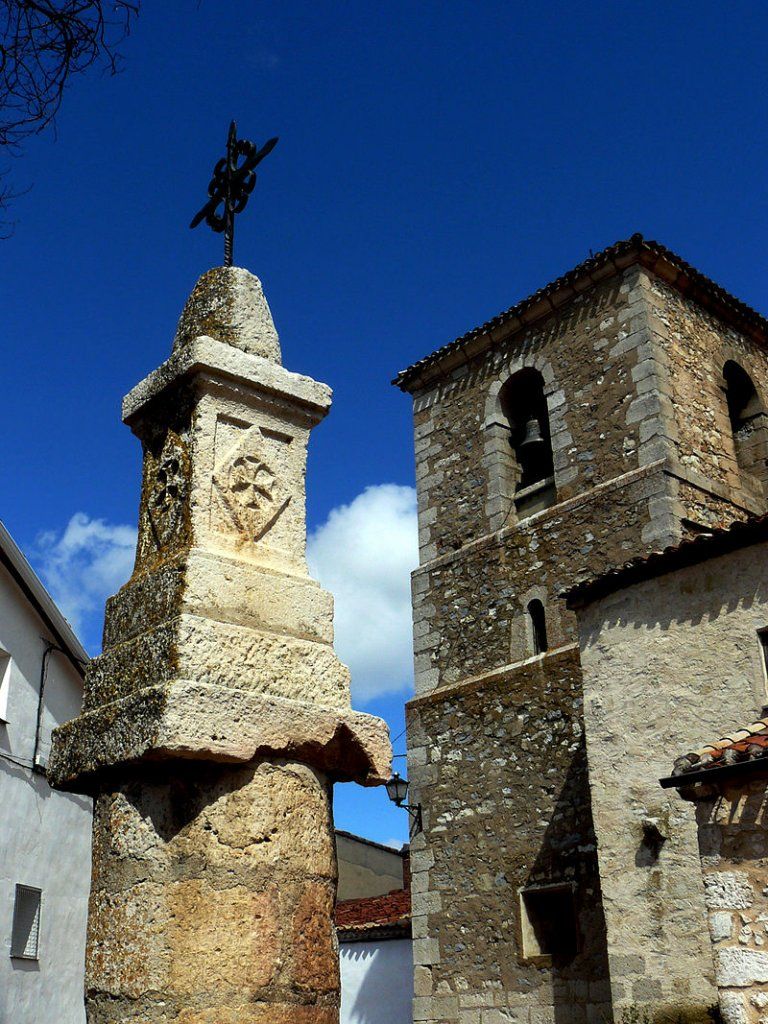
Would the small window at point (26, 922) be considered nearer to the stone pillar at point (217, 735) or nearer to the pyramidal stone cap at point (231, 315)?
the stone pillar at point (217, 735)

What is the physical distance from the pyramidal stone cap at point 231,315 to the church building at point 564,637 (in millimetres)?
6073

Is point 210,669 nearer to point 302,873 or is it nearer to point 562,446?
point 302,873

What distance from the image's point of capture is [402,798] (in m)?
12.3

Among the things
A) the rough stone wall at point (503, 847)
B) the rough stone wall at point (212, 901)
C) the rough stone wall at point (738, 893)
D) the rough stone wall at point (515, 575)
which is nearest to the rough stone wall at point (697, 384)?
the rough stone wall at point (515, 575)

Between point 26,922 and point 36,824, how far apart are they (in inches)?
40.1

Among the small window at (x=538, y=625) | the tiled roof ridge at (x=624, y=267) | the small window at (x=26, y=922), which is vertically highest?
the tiled roof ridge at (x=624, y=267)

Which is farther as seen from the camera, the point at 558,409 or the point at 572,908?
the point at 558,409

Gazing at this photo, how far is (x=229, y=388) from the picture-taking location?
380cm

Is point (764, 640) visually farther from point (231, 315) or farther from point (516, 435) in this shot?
Result: point (231, 315)

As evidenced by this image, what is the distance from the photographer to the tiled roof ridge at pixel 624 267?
13086 millimetres

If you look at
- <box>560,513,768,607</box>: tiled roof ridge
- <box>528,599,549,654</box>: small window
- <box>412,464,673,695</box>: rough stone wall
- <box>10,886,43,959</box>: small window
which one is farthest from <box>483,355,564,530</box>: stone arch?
<box>10,886,43,959</box>: small window

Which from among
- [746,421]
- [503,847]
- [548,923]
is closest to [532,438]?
[746,421]

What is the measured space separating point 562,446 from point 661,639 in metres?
4.14

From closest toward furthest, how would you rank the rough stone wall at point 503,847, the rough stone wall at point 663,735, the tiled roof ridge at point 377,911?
the rough stone wall at point 663,735
the rough stone wall at point 503,847
the tiled roof ridge at point 377,911
